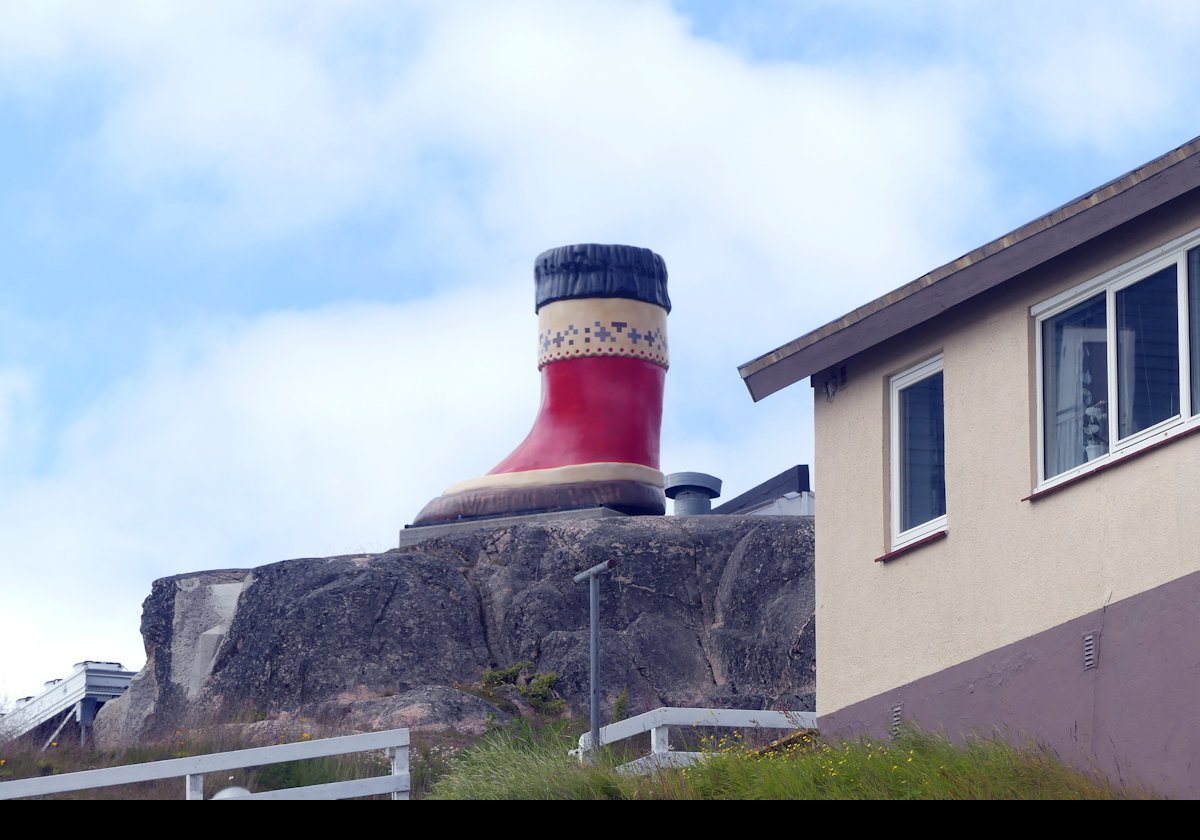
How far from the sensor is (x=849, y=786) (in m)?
10.2

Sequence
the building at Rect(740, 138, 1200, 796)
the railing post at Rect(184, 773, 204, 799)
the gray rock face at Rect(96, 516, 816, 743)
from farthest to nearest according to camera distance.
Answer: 1. the gray rock face at Rect(96, 516, 816, 743)
2. the railing post at Rect(184, 773, 204, 799)
3. the building at Rect(740, 138, 1200, 796)

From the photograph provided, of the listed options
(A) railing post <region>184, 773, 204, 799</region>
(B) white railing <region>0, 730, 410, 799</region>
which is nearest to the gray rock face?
(B) white railing <region>0, 730, 410, 799</region>

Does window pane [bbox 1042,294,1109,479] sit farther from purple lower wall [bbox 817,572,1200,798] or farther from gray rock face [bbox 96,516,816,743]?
gray rock face [bbox 96,516,816,743]

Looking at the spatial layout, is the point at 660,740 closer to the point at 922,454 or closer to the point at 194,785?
the point at 922,454

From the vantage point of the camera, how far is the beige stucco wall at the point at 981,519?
10.3 m

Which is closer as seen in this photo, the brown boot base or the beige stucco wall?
the beige stucco wall

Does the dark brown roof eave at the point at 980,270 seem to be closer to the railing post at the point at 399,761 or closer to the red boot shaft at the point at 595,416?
the railing post at the point at 399,761

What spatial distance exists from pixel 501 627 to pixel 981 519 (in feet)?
36.1

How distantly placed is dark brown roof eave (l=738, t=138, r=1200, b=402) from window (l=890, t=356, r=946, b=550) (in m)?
0.47

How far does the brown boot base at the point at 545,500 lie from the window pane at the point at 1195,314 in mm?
15754

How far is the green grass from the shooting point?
9.79 meters

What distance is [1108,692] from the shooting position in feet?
34.0
